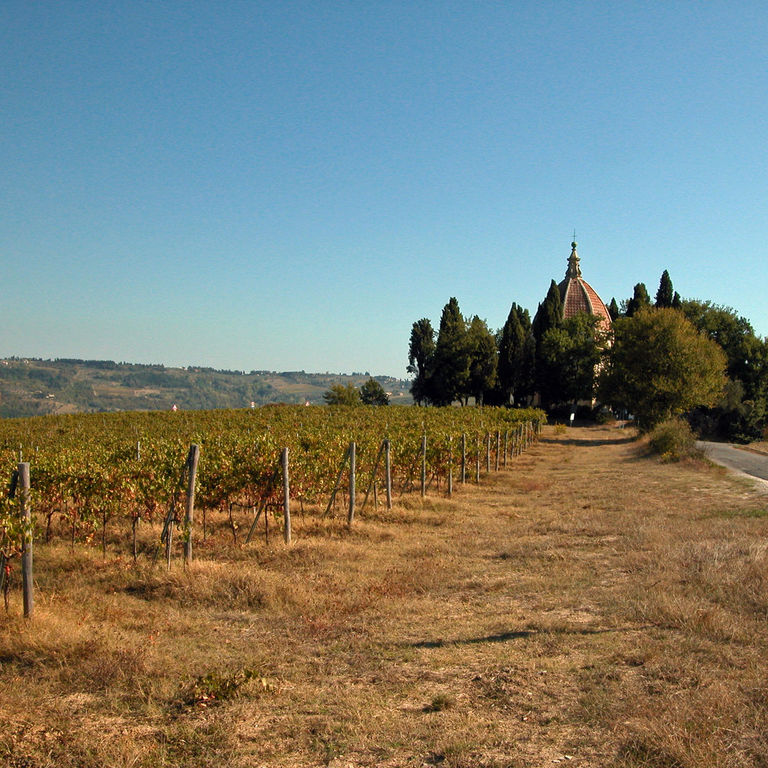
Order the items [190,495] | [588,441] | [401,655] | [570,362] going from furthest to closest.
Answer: [570,362], [588,441], [190,495], [401,655]

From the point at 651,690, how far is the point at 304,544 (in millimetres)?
6714

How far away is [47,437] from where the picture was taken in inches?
870

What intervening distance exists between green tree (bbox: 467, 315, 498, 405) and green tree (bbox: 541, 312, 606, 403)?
5923mm

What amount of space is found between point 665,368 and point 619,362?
3.46 metres

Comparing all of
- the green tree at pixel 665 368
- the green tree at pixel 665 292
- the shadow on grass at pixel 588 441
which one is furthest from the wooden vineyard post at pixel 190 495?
the green tree at pixel 665 292

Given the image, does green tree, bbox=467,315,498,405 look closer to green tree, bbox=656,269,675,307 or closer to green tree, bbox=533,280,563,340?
green tree, bbox=533,280,563,340

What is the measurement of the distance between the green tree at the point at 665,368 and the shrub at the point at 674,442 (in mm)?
10168

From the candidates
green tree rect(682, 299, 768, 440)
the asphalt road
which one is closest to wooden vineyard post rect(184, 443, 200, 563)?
the asphalt road

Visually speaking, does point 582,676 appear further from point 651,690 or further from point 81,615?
point 81,615

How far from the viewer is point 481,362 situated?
6512 cm

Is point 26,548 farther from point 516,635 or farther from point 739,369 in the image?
point 739,369

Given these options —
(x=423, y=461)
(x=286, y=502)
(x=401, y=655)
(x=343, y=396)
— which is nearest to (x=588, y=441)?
(x=423, y=461)

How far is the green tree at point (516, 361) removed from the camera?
6359cm

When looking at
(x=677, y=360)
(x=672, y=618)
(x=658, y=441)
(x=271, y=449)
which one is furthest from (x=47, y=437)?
(x=677, y=360)
